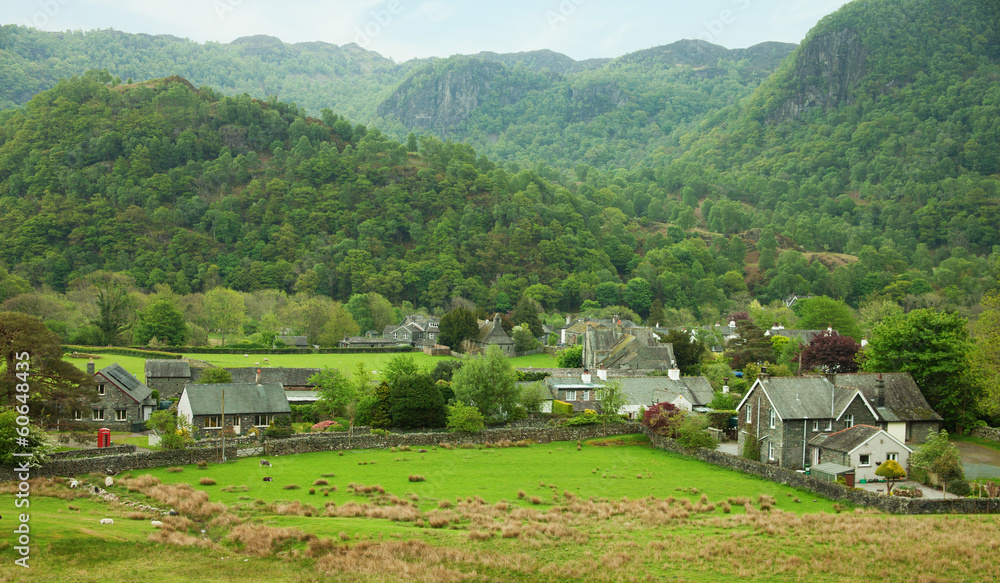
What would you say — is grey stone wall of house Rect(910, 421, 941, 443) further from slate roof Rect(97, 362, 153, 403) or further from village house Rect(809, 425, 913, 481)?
slate roof Rect(97, 362, 153, 403)

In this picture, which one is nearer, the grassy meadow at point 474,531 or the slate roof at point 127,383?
the grassy meadow at point 474,531

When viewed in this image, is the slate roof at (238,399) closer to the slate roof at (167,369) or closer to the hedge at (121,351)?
the slate roof at (167,369)

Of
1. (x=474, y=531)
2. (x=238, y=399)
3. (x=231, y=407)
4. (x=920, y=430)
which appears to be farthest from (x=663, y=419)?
(x=231, y=407)

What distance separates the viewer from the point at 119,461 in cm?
3609

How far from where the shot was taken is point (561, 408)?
196 ft

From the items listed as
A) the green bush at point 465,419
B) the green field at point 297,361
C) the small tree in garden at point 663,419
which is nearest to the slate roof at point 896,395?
the small tree in garden at point 663,419

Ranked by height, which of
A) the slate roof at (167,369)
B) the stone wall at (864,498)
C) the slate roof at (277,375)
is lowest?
the stone wall at (864,498)

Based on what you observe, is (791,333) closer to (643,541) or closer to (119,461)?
(643,541)

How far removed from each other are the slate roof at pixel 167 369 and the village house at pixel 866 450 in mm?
46534

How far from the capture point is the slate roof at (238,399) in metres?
47.8

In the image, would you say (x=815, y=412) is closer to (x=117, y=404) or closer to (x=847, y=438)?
(x=847, y=438)

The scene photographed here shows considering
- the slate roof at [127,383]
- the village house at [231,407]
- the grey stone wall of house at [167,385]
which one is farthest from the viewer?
the grey stone wall of house at [167,385]

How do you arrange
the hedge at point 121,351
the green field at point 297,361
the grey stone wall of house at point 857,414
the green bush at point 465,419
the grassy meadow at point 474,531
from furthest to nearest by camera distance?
the hedge at point 121,351 → the green field at point 297,361 → the green bush at point 465,419 → the grey stone wall of house at point 857,414 → the grassy meadow at point 474,531

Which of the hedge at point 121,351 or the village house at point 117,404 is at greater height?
the hedge at point 121,351
